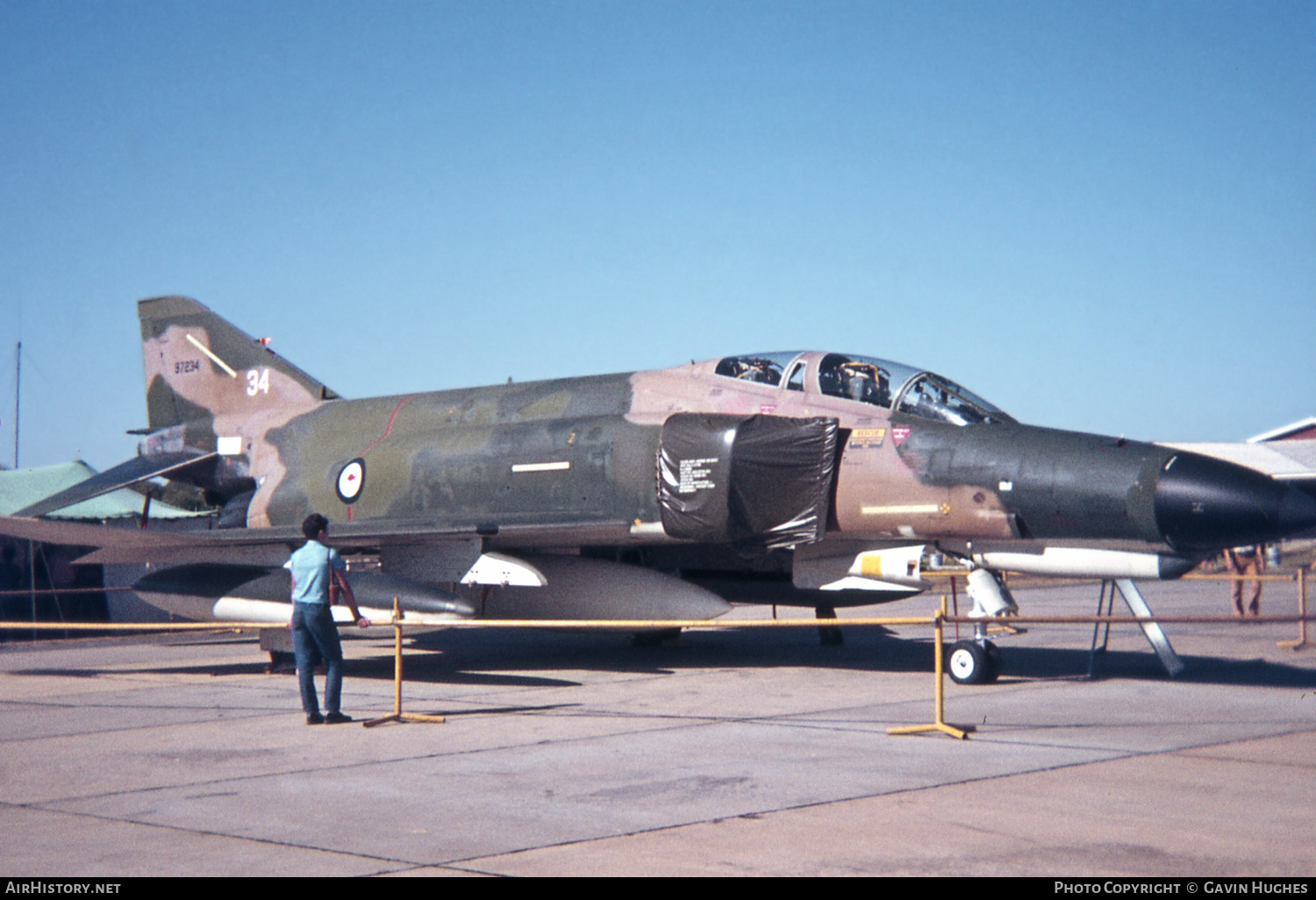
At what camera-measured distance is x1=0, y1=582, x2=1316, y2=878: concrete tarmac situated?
4.89 meters

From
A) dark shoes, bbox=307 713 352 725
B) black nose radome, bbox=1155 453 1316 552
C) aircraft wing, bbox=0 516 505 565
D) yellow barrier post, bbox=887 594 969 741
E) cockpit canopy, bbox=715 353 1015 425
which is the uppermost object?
cockpit canopy, bbox=715 353 1015 425

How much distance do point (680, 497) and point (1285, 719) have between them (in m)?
5.33

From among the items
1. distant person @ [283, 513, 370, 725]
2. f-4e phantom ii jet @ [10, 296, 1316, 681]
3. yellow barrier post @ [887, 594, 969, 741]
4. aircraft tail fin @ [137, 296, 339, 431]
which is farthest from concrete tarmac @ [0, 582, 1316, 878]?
aircraft tail fin @ [137, 296, 339, 431]

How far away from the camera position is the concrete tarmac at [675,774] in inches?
193

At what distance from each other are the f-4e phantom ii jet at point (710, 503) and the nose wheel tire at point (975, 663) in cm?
2

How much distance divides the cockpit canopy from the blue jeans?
503cm

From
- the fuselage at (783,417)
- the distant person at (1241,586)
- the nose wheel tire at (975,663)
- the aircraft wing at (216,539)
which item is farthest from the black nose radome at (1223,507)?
the distant person at (1241,586)

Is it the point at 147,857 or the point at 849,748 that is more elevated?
the point at 147,857

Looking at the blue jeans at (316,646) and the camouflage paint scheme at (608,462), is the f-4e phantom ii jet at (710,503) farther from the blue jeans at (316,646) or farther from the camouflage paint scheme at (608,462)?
the blue jeans at (316,646)

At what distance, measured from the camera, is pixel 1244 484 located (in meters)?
9.34

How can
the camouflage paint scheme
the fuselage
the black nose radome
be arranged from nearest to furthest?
the black nose radome
the fuselage
the camouflage paint scheme

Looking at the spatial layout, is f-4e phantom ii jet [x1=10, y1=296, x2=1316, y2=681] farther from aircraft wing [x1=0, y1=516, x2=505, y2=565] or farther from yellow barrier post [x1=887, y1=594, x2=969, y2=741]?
yellow barrier post [x1=887, y1=594, x2=969, y2=741]

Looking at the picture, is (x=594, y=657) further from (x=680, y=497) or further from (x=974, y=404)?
(x=974, y=404)
